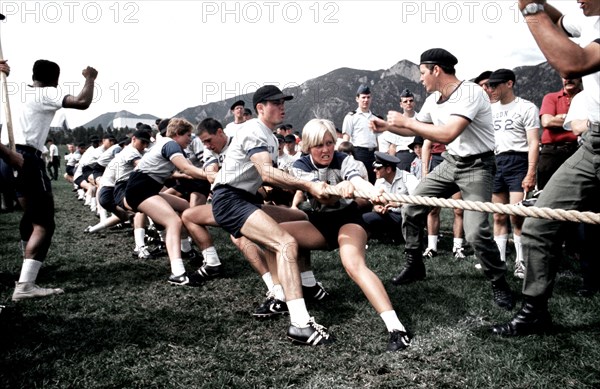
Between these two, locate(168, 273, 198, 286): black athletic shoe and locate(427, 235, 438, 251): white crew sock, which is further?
locate(427, 235, 438, 251): white crew sock

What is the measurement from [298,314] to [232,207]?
1.13 metres

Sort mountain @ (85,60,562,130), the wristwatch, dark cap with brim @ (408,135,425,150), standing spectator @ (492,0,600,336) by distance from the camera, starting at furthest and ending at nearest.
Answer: mountain @ (85,60,562,130), dark cap with brim @ (408,135,425,150), standing spectator @ (492,0,600,336), the wristwatch

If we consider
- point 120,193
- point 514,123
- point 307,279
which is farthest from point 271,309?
point 514,123

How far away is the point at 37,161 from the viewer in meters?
4.09

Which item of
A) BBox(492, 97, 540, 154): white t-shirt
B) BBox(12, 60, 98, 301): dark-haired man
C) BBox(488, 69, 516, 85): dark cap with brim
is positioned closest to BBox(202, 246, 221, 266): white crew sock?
BBox(12, 60, 98, 301): dark-haired man

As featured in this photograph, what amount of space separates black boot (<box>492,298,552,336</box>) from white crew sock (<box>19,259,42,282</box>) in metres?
4.33

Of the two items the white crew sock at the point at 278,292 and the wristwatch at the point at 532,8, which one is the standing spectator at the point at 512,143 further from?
the wristwatch at the point at 532,8

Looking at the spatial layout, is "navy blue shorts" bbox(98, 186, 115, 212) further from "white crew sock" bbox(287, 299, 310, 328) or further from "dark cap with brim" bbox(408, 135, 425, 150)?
"dark cap with brim" bbox(408, 135, 425, 150)

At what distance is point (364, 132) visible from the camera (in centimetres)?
808

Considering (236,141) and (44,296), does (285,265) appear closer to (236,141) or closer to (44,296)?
(236,141)

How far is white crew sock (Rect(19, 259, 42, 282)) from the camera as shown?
3982mm

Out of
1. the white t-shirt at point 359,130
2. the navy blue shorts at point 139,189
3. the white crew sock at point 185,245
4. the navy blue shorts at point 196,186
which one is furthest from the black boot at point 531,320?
the white t-shirt at point 359,130

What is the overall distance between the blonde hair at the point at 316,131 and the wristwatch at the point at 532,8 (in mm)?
1616

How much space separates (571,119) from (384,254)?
9.43 feet
